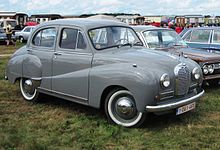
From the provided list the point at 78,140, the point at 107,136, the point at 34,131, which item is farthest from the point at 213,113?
the point at 34,131

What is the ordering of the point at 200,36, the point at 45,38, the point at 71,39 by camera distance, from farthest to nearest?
the point at 200,36 < the point at 45,38 < the point at 71,39

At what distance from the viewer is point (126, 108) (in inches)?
222

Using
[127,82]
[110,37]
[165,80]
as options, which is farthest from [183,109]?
[110,37]

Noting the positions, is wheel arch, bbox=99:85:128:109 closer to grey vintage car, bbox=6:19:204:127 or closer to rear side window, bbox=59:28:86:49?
grey vintage car, bbox=6:19:204:127

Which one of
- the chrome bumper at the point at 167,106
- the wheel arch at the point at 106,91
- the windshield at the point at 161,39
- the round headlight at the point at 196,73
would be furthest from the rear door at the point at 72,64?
the windshield at the point at 161,39

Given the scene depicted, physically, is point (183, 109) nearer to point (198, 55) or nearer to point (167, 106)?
point (167, 106)

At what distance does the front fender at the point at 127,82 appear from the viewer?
5.30 meters

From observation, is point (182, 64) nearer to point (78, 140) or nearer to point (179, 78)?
point (179, 78)

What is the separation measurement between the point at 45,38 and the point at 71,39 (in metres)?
0.82

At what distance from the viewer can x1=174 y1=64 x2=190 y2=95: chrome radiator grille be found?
5672mm

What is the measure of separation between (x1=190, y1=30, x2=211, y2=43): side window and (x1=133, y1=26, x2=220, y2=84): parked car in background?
1.58 m

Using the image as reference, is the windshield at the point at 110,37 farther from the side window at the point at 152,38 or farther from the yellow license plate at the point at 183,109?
the side window at the point at 152,38

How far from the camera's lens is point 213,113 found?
22.1ft

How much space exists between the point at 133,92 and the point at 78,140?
108 cm
